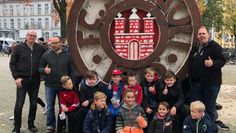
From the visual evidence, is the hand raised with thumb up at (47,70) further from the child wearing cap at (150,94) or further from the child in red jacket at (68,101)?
the child wearing cap at (150,94)

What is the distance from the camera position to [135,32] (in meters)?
7.18

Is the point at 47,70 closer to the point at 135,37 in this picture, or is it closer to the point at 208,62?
the point at 135,37

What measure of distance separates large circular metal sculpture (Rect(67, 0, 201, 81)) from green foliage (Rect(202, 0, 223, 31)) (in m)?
27.0

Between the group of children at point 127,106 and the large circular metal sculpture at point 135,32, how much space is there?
63cm

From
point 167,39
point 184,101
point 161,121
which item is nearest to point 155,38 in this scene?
point 167,39

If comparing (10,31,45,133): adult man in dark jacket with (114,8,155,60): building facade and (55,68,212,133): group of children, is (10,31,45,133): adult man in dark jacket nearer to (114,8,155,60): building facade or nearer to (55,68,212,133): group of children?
(55,68,212,133): group of children

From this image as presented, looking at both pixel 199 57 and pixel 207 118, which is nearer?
pixel 207 118

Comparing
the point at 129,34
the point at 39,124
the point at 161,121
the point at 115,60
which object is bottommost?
the point at 39,124

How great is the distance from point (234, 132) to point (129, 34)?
2676 millimetres

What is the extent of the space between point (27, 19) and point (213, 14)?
63.0 meters

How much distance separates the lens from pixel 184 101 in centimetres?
673

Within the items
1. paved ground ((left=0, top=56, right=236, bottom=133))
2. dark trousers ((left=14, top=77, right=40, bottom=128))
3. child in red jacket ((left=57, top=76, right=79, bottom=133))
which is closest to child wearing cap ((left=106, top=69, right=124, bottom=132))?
child in red jacket ((left=57, top=76, right=79, bottom=133))

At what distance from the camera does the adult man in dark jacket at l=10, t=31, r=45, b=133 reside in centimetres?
713

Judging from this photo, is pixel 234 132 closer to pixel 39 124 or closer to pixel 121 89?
pixel 121 89
